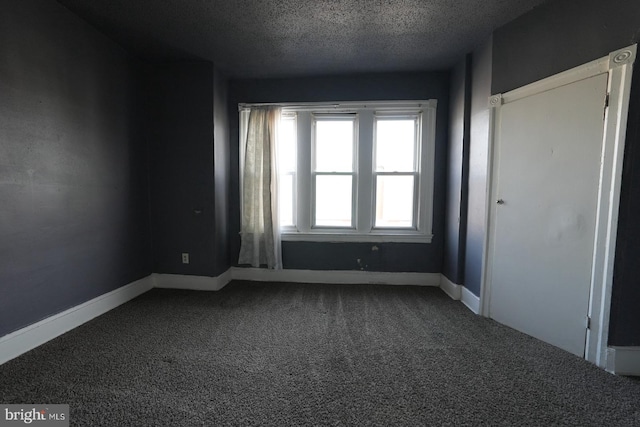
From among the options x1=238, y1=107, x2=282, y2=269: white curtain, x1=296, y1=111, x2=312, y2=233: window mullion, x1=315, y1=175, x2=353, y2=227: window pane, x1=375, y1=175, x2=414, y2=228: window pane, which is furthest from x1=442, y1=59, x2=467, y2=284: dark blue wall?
x1=238, y1=107, x2=282, y2=269: white curtain

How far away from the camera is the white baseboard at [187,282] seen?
10.2 feet

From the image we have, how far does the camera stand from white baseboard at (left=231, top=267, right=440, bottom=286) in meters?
3.30

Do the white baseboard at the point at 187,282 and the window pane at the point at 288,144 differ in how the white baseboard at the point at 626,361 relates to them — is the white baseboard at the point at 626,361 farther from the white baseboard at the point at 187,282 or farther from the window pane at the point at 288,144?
the white baseboard at the point at 187,282

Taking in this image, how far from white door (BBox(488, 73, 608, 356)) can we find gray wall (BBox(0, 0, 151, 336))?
354 cm

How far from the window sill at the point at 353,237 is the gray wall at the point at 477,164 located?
1.96ft

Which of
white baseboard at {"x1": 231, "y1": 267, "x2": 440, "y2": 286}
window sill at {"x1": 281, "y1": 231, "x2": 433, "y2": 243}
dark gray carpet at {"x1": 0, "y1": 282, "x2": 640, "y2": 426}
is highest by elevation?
window sill at {"x1": 281, "y1": 231, "x2": 433, "y2": 243}

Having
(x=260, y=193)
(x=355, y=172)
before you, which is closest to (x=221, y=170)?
(x=260, y=193)

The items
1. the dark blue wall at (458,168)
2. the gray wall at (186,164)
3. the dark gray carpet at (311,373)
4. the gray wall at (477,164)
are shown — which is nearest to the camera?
the dark gray carpet at (311,373)

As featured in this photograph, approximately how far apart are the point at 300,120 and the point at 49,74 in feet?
7.19

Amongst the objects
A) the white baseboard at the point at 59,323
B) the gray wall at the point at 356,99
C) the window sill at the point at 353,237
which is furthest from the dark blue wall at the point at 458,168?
the white baseboard at the point at 59,323

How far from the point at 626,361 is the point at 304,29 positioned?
3.27m

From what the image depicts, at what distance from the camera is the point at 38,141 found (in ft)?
6.46

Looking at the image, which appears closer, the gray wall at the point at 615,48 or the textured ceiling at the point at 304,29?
the gray wall at the point at 615,48

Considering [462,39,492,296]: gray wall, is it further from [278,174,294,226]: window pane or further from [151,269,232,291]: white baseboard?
[151,269,232,291]: white baseboard
